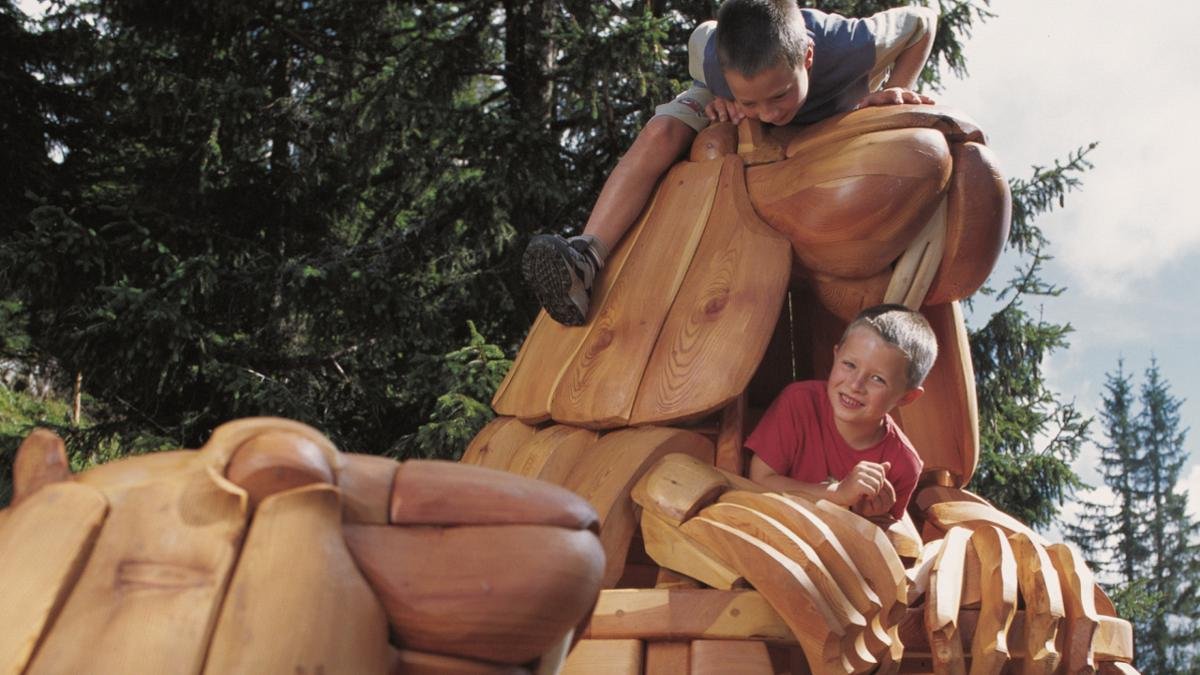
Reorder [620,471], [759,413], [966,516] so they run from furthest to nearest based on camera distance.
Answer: [759,413] < [966,516] < [620,471]

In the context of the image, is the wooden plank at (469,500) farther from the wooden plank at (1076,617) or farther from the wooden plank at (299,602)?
the wooden plank at (1076,617)

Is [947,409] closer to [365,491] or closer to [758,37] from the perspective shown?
[758,37]

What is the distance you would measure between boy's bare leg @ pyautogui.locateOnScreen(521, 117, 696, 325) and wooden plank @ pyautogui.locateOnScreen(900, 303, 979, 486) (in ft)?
2.20

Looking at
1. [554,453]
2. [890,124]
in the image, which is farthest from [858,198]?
[554,453]

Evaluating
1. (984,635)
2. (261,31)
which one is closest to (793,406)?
(984,635)

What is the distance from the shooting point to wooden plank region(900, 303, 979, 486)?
9.17 ft

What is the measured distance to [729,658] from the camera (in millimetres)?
2182

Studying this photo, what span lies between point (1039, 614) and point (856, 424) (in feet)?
1.58

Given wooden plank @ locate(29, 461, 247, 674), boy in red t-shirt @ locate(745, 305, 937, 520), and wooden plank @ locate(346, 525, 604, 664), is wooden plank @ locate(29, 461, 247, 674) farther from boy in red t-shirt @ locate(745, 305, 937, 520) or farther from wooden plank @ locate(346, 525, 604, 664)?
boy in red t-shirt @ locate(745, 305, 937, 520)

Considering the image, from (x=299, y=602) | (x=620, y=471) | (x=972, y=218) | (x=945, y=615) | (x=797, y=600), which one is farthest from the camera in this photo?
(x=972, y=218)

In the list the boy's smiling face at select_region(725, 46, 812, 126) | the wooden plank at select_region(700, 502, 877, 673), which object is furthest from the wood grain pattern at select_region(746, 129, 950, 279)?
the wooden plank at select_region(700, 502, 877, 673)

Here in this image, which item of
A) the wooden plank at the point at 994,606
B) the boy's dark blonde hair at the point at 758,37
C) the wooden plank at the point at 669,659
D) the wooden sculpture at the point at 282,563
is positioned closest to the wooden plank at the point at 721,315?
the boy's dark blonde hair at the point at 758,37

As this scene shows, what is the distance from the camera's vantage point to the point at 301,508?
0.86 metres

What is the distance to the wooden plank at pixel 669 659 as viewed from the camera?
7.21ft
